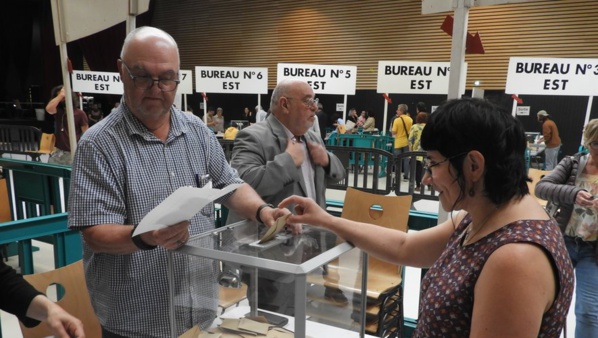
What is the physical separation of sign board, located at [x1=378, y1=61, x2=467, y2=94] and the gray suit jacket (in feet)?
13.3

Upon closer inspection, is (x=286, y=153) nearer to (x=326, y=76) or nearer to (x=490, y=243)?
(x=490, y=243)

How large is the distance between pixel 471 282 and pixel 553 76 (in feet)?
14.7

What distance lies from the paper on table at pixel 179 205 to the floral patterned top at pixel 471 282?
0.65 meters

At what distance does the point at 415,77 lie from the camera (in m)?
6.75

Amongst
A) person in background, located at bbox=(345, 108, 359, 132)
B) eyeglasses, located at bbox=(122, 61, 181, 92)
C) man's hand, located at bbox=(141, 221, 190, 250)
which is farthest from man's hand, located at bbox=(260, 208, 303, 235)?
person in background, located at bbox=(345, 108, 359, 132)

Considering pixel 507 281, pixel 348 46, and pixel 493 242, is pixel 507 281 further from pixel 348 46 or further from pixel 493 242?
pixel 348 46

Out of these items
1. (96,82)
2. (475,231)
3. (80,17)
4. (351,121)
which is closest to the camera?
(475,231)

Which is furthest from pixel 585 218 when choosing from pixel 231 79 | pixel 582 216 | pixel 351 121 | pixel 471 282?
pixel 351 121

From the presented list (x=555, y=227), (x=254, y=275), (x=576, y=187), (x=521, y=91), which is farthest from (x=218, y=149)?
(x=521, y=91)

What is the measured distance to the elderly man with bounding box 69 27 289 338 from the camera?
4.32 ft

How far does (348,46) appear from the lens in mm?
Result: 13672

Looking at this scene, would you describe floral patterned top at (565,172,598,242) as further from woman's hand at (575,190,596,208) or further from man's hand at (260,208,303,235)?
man's hand at (260,208,303,235)

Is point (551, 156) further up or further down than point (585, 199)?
further down

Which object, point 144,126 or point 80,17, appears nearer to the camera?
point 144,126
